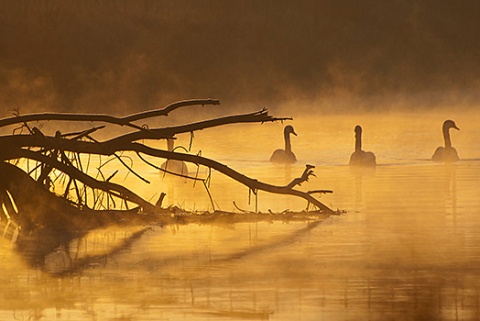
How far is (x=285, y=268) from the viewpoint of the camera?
10.4m

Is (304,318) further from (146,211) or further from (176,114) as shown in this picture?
(176,114)

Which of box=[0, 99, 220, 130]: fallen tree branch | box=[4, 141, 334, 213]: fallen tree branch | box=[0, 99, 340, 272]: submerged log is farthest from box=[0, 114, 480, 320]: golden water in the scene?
box=[0, 99, 220, 130]: fallen tree branch

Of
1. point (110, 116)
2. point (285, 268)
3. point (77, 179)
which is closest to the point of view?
point (285, 268)

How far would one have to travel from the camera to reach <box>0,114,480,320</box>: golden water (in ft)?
28.3

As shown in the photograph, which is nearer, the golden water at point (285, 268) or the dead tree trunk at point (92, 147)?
the golden water at point (285, 268)

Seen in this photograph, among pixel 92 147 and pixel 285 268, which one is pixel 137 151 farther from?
pixel 285 268

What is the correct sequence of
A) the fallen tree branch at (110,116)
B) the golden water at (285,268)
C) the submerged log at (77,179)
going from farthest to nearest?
the submerged log at (77,179) < the fallen tree branch at (110,116) < the golden water at (285,268)

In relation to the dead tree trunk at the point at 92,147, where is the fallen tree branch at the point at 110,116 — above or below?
above

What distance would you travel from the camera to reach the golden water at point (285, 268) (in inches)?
339

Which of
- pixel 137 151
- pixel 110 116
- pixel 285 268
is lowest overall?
pixel 285 268

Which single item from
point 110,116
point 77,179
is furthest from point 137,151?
point 77,179

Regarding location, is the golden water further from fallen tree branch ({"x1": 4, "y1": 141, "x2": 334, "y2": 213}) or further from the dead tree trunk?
the dead tree trunk

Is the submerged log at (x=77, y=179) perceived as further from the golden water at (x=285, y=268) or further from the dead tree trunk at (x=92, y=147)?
the golden water at (x=285, y=268)

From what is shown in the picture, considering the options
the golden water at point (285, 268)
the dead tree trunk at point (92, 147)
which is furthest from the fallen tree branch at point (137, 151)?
the golden water at point (285, 268)
